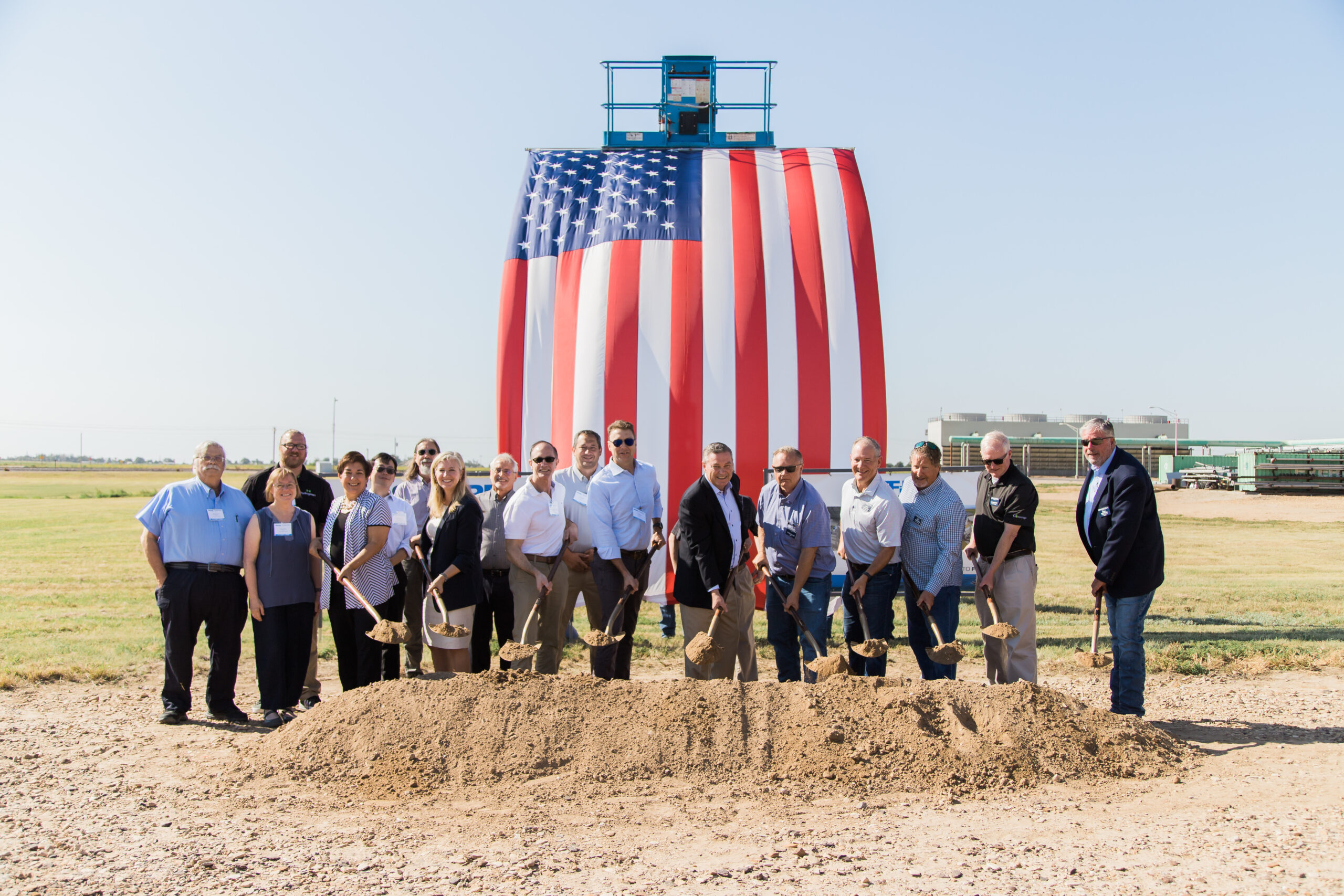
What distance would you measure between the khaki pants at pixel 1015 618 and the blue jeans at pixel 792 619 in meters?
0.91

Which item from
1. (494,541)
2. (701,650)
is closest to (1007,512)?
(701,650)

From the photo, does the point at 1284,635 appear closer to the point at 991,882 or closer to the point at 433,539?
the point at 991,882

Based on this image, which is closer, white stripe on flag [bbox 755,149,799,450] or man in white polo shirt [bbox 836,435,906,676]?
man in white polo shirt [bbox 836,435,906,676]

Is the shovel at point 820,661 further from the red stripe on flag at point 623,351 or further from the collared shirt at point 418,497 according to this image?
the red stripe on flag at point 623,351

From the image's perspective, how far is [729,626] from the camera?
5.35m

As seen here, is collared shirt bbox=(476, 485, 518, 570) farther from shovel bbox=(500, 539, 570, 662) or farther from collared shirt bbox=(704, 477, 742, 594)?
collared shirt bbox=(704, 477, 742, 594)

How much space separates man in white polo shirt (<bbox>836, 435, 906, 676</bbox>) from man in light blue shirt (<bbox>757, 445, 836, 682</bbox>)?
140mm

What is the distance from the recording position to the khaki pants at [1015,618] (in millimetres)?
5285

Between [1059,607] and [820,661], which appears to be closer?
[820,661]

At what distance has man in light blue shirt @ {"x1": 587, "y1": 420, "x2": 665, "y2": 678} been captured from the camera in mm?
5445

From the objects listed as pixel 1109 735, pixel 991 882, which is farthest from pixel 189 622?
pixel 1109 735

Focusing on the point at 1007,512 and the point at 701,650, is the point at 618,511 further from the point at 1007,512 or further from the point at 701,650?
the point at 1007,512

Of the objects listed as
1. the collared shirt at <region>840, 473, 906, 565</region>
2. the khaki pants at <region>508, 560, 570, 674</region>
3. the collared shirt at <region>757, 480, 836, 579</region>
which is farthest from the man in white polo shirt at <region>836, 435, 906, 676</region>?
the khaki pants at <region>508, 560, 570, 674</region>

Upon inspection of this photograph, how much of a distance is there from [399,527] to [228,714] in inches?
56.8
